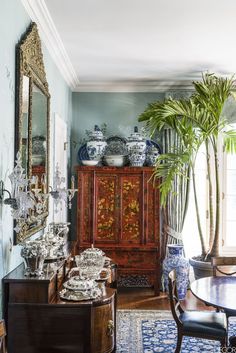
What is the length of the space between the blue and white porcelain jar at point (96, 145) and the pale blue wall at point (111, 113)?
411 millimetres

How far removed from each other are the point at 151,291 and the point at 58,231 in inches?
79.0

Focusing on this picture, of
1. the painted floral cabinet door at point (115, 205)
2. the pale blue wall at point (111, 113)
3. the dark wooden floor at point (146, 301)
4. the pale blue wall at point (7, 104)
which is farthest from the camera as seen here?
the pale blue wall at point (111, 113)

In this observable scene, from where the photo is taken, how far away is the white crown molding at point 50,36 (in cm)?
310

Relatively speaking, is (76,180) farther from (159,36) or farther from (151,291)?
(159,36)

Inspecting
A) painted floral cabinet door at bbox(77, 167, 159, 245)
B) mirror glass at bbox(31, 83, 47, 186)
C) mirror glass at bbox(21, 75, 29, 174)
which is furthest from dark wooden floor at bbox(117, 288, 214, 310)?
mirror glass at bbox(21, 75, 29, 174)

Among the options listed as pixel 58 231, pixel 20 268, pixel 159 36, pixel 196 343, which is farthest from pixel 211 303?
pixel 159 36

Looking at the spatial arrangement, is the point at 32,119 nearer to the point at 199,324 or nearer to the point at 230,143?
the point at 199,324

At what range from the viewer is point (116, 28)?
3650 millimetres

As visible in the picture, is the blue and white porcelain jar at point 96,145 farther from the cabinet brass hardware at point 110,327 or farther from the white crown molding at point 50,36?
the cabinet brass hardware at point 110,327

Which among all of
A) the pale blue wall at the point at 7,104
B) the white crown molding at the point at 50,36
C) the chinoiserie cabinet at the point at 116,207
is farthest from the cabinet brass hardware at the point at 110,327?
the chinoiserie cabinet at the point at 116,207

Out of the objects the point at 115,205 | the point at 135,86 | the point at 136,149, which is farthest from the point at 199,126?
the point at 115,205

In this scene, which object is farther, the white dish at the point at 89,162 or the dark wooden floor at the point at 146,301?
the white dish at the point at 89,162

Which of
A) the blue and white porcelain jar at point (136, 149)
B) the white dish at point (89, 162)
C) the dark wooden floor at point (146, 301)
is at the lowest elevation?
the dark wooden floor at point (146, 301)

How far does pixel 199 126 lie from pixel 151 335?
7.66 ft
